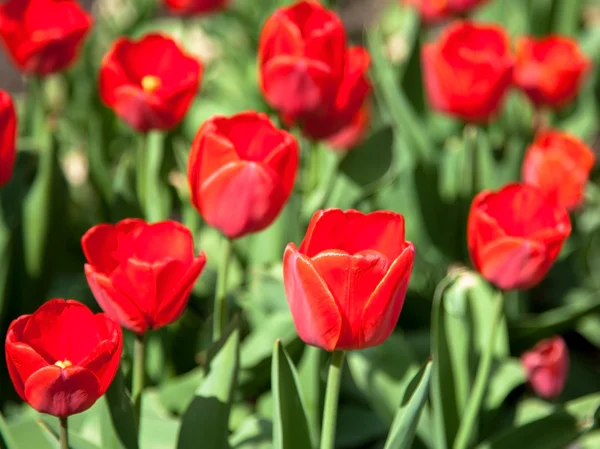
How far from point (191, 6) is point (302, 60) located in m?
0.66

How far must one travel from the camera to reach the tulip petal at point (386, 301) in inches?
27.1

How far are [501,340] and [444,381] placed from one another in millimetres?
259

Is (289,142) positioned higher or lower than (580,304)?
higher

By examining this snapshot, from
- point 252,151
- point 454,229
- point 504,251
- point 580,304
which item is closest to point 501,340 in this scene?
point 580,304

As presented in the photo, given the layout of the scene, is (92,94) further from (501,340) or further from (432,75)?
(501,340)

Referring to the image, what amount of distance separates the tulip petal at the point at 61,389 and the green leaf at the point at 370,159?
69 cm

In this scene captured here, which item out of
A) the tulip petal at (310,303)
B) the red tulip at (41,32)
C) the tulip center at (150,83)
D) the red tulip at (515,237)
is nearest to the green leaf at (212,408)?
the tulip petal at (310,303)

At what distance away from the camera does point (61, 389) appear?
0.68 metres

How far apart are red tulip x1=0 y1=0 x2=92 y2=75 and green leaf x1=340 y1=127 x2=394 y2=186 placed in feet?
1.45

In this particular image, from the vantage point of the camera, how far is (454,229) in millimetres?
1469

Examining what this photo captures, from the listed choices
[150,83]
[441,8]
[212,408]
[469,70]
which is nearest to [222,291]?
[212,408]

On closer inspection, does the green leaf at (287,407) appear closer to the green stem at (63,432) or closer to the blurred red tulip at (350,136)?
the green stem at (63,432)

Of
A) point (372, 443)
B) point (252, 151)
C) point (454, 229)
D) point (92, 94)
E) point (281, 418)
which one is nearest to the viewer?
point (281, 418)

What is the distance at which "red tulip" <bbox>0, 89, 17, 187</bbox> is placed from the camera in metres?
0.92
